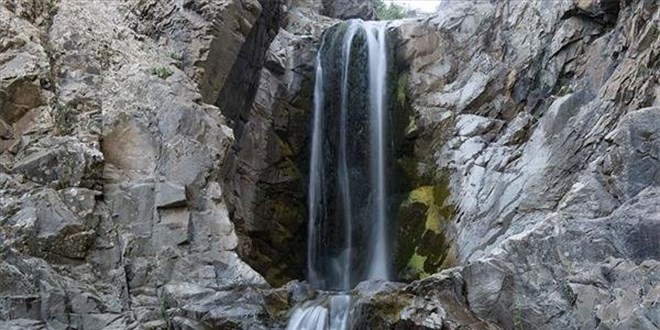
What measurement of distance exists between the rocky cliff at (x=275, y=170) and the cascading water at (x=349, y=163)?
538 mm

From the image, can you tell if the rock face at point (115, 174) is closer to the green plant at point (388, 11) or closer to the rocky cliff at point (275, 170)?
the rocky cliff at point (275, 170)

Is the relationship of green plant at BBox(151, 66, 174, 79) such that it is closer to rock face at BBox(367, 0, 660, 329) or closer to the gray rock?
the gray rock

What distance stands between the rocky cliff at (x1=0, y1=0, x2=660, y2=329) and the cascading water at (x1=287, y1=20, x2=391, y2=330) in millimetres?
538

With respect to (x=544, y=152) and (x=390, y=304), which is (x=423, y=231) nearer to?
(x=544, y=152)

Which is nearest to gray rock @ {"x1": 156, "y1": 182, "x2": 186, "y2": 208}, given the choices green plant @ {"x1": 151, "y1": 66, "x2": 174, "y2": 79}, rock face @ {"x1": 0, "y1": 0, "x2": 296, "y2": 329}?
rock face @ {"x1": 0, "y1": 0, "x2": 296, "y2": 329}

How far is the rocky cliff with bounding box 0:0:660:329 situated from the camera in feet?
38.9

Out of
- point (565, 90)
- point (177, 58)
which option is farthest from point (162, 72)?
point (565, 90)

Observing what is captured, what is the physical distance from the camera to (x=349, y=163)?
2066 cm

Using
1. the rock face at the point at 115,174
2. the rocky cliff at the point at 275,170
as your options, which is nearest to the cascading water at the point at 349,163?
the rocky cliff at the point at 275,170

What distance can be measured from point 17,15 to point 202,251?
6.93 m

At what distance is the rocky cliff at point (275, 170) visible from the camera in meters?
11.9

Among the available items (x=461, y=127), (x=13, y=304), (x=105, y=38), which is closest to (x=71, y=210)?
(x=13, y=304)

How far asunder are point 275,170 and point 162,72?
17.8 ft

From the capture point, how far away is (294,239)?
20016mm
